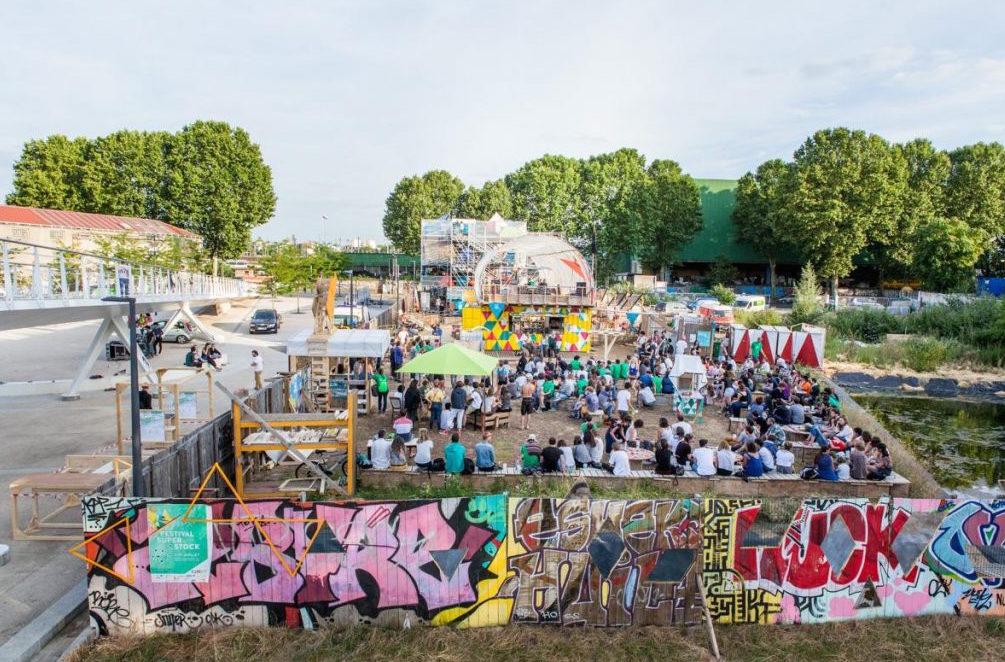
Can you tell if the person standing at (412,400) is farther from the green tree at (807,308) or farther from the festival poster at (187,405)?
the green tree at (807,308)

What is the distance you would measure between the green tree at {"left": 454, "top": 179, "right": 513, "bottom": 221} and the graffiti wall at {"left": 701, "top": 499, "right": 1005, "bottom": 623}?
57.8 meters

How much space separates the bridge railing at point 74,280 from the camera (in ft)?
38.0

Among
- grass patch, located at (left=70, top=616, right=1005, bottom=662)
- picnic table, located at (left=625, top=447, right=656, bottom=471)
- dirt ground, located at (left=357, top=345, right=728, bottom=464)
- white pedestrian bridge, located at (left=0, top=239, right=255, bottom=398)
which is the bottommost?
grass patch, located at (left=70, top=616, right=1005, bottom=662)

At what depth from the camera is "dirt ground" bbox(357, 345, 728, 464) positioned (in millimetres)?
13766

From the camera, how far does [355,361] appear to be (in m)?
18.8

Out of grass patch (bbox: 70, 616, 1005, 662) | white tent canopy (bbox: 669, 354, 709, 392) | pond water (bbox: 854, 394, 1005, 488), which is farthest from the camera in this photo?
white tent canopy (bbox: 669, 354, 709, 392)

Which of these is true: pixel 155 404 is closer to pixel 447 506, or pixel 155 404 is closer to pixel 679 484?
pixel 447 506

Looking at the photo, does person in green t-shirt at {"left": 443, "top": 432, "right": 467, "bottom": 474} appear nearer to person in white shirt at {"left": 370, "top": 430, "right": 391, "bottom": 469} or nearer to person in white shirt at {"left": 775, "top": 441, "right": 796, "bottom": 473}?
person in white shirt at {"left": 370, "top": 430, "right": 391, "bottom": 469}

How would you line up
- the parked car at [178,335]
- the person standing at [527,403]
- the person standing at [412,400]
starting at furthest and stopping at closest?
the parked car at [178,335], the person standing at [527,403], the person standing at [412,400]

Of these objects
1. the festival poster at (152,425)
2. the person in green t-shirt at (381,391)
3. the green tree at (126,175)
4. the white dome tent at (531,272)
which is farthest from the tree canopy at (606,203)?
the festival poster at (152,425)

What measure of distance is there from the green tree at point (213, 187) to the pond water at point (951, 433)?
43019 mm

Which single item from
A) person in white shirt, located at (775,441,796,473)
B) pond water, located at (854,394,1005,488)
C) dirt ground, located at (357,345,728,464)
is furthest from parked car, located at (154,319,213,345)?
pond water, located at (854,394,1005,488)

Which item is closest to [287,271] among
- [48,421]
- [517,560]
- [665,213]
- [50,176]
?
[50,176]

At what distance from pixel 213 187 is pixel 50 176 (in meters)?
13.0
